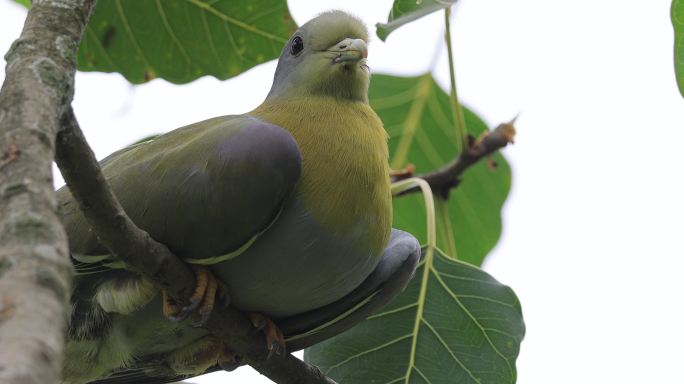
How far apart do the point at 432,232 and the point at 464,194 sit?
1402mm

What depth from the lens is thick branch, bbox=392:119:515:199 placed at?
15.3 feet

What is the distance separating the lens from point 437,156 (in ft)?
18.3

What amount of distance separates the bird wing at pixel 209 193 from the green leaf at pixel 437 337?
1.06 meters

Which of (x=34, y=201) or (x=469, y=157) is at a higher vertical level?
(x=34, y=201)

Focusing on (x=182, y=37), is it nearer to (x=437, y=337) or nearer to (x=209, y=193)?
(x=209, y=193)

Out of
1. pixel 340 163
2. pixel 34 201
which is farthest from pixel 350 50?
pixel 34 201

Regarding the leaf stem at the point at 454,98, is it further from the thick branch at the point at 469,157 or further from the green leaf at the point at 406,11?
the green leaf at the point at 406,11

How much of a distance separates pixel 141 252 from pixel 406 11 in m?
1.61

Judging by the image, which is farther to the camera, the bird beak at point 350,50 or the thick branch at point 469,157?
the thick branch at point 469,157

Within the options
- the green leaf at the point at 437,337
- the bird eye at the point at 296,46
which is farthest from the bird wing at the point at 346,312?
the bird eye at the point at 296,46

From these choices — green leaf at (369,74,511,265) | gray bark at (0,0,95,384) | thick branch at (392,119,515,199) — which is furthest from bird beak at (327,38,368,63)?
gray bark at (0,0,95,384)

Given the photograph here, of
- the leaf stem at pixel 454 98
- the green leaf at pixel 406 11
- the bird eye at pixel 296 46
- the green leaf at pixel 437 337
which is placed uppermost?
the green leaf at pixel 406 11

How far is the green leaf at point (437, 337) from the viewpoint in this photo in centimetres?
407

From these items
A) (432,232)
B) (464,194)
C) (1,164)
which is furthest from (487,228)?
(1,164)
